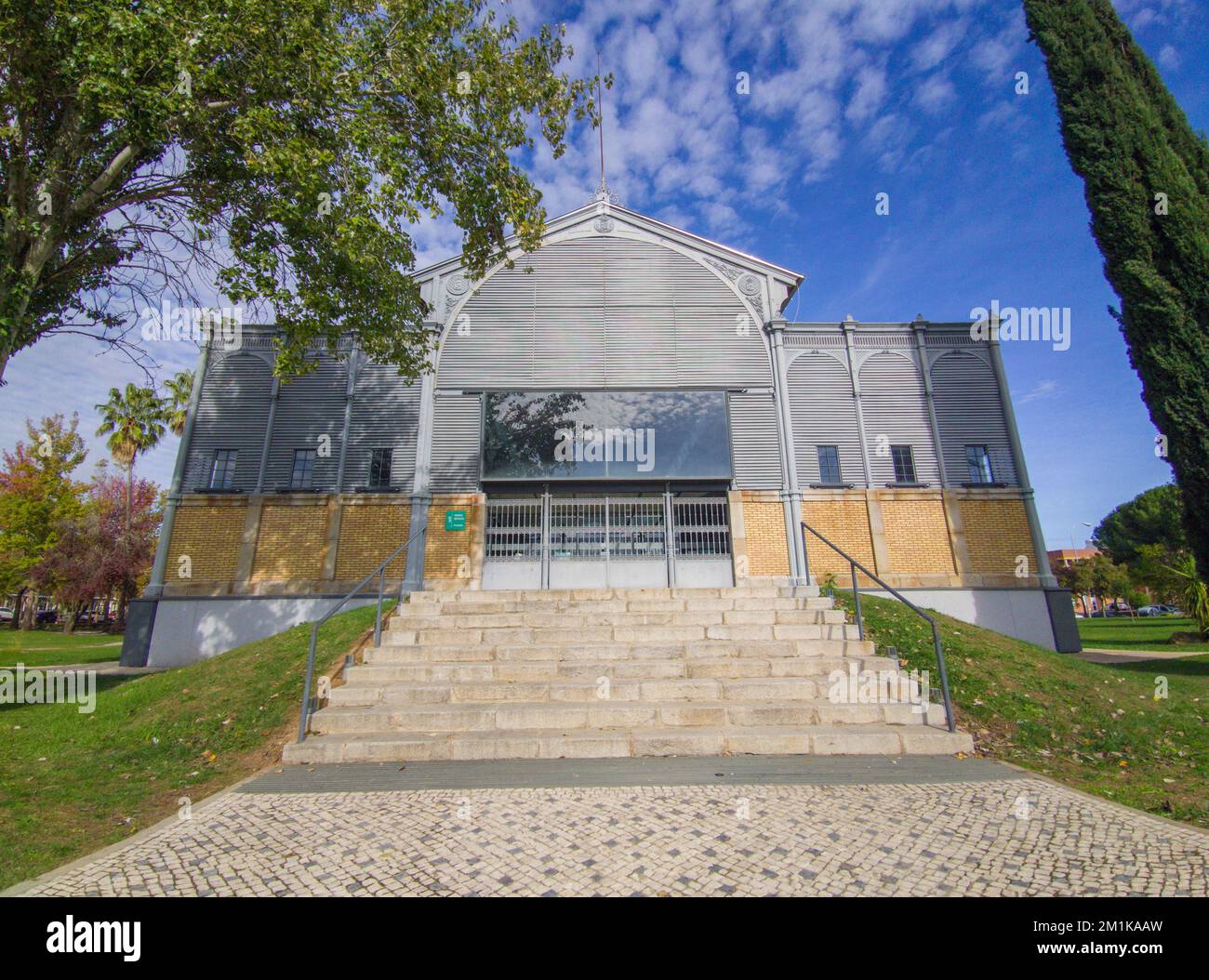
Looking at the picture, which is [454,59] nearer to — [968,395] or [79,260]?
[79,260]

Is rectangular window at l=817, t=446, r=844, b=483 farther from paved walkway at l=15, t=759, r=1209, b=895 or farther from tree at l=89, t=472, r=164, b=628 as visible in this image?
tree at l=89, t=472, r=164, b=628

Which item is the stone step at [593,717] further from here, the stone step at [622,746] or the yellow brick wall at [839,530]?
the yellow brick wall at [839,530]

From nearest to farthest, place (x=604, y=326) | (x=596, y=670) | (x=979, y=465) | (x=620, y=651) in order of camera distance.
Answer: (x=596, y=670), (x=620, y=651), (x=979, y=465), (x=604, y=326)

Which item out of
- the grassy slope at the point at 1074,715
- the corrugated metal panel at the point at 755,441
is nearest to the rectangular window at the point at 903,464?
the corrugated metal panel at the point at 755,441

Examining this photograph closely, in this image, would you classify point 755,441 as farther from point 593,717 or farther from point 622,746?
point 622,746

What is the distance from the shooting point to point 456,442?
1389 centimetres

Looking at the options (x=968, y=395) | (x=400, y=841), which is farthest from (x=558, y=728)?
(x=968, y=395)

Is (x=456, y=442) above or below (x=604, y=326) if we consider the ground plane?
below

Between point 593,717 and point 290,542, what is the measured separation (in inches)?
433

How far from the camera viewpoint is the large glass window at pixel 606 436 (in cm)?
1346

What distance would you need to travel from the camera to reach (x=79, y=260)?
7.51m

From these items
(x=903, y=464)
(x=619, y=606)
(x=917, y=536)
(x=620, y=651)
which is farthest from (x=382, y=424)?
(x=917, y=536)

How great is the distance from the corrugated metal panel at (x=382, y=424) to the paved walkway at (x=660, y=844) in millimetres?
10191

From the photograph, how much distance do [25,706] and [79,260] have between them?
22.3 ft
